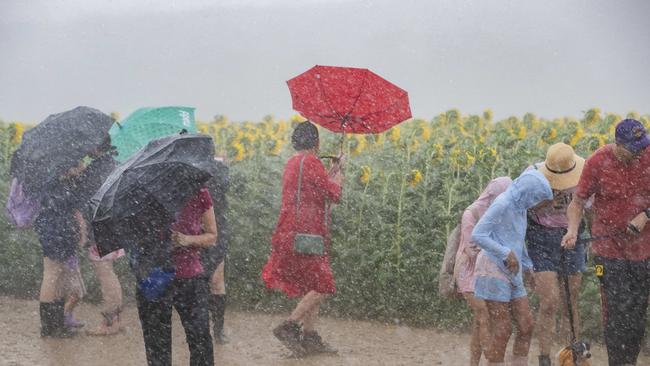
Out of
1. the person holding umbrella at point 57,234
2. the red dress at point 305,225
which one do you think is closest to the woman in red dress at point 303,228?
the red dress at point 305,225

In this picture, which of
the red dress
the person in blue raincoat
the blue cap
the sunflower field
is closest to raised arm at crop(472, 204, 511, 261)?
the person in blue raincoat

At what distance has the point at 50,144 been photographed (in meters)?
5.63

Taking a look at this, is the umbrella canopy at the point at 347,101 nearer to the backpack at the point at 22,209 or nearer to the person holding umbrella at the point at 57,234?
the person holding umbrella at the point at 57,234

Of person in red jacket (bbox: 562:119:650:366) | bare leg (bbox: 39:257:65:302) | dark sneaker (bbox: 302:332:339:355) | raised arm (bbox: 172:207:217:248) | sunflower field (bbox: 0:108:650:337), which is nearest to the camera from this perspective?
raised arm (bbox: 172:207:217:248)

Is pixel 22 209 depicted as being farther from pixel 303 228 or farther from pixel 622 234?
pixel 622 234

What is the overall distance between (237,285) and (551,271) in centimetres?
282

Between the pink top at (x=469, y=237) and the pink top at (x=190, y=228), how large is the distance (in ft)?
4.46

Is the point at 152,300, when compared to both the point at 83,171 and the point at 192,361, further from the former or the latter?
the point at 83,171

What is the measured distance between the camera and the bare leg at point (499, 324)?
4301 mm

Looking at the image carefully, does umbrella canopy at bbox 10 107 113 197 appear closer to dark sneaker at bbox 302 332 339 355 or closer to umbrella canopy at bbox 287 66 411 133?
umbrella canopy at bbox 287 66 411 133

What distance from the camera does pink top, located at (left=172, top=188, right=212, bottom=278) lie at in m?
3.97

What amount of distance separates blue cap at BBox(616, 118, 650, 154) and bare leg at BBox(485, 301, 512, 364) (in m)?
1.06

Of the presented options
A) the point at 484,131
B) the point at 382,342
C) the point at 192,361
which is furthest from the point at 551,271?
the point at 484,131

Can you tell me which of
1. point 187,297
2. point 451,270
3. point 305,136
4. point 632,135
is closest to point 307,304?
point 305,136
